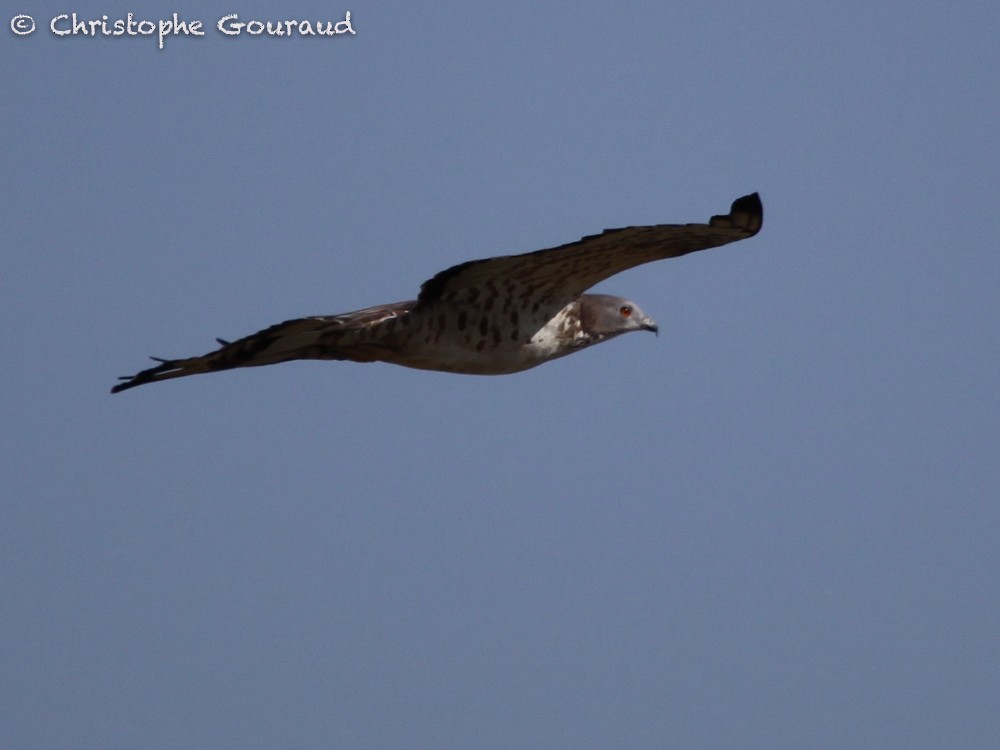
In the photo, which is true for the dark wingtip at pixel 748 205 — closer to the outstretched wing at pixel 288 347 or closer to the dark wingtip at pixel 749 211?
the dark wingtip at pixel 749 211

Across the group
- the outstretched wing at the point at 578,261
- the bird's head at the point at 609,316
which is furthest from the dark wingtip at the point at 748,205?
the bird's head at the point at 609,316

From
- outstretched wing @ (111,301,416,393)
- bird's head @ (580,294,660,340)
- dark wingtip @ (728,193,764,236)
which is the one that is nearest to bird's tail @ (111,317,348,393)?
outstretched wing @ (111,301,416,393)

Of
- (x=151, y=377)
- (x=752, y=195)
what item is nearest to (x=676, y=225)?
(x=752, y=195)

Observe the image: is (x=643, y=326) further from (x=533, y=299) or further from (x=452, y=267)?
(x=452, y=267)

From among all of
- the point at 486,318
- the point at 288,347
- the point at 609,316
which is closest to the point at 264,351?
the point at 288,347

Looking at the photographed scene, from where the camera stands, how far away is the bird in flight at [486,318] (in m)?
10.3

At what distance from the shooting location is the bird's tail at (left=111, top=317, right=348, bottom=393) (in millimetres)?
10352

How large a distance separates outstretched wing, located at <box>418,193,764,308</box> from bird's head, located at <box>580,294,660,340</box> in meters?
0.34

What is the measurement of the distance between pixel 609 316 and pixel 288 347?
2.21 m

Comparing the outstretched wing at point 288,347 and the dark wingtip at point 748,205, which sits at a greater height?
the dark wingtip at point 748,205

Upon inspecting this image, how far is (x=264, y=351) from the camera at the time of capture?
10508 mm

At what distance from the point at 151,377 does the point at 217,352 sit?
0.56 meters

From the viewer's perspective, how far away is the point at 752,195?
10.1m

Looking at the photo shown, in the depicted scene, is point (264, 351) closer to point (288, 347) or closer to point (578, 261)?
point (288, 347)
